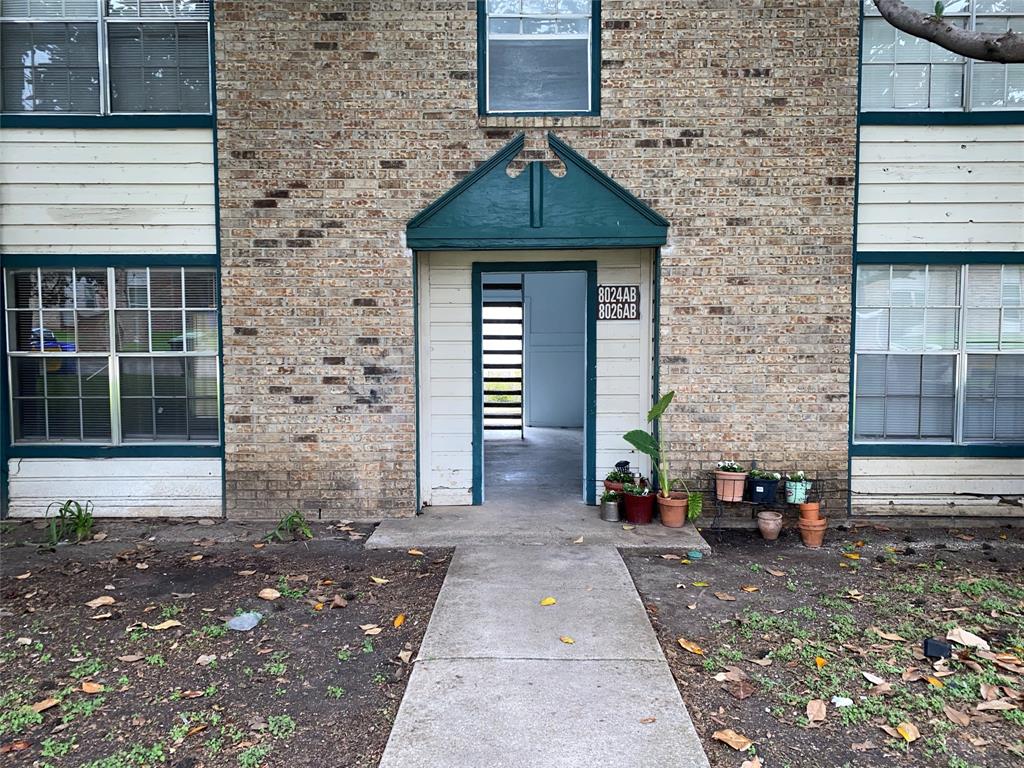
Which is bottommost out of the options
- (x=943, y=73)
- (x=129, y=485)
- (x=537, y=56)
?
(x=129, y=485)

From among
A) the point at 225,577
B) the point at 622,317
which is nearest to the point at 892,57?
the point at 622,317

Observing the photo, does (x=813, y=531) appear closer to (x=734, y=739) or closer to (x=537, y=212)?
(x=734, y=739)

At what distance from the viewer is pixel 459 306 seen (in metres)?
6.96

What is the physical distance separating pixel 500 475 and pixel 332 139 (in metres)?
4.25

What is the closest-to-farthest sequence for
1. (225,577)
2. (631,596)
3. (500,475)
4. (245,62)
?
(631,596)
(225,577)
(245,62)
(500,475)

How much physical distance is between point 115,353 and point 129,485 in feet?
4.23

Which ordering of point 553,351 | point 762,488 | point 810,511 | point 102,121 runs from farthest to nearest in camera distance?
point 553,351
point 102,121
point 762,488
point 810,511

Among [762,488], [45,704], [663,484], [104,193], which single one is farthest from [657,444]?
[104,193]

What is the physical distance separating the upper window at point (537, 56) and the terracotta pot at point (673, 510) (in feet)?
12.1

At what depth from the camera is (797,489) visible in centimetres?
632

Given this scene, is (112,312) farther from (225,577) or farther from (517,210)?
(517,210)

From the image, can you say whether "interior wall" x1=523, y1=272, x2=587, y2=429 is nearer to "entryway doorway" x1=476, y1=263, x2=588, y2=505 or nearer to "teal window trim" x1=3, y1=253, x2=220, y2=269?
"entryway doorway" x1=476, y1=263, x2=588, y2=505

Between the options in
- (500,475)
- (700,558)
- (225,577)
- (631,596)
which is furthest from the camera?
(500,475)

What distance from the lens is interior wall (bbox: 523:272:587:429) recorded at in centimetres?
1327
